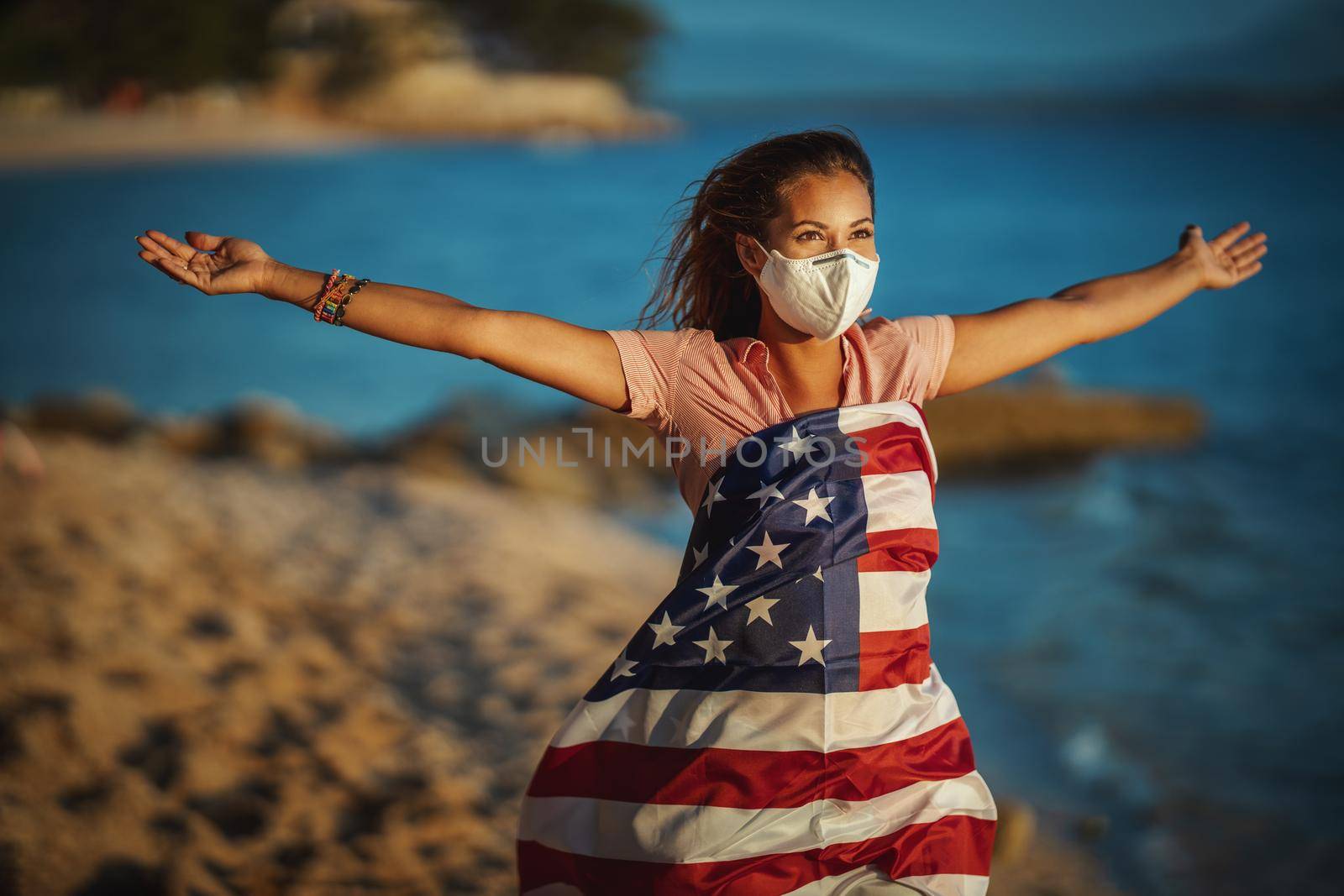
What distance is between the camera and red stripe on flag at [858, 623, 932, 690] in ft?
6.23

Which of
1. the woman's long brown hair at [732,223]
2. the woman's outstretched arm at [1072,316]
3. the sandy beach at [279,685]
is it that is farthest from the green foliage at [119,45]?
the woman's outstretched arm at [1072,316]

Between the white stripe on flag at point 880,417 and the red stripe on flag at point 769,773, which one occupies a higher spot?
the white stripe on flag at point 880,417

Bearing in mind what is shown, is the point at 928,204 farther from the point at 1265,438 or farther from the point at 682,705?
the point at 682,705

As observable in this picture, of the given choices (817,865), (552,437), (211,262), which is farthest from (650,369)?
(552,437)

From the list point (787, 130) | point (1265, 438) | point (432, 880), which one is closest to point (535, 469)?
point (432, 880)

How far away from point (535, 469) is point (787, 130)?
250 inches

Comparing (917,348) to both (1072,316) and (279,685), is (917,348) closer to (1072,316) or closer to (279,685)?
(1072,316)

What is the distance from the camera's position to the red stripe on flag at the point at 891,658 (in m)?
1.90

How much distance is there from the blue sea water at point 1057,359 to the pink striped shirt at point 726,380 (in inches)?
17.5

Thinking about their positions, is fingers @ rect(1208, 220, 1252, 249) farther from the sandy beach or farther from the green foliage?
the green foliage

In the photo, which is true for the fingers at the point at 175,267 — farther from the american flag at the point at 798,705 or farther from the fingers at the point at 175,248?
the american flag at the point at 798,705

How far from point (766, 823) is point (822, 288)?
0.89 m

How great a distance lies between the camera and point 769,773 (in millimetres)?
1870

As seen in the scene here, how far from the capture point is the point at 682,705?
1939 millimetres
